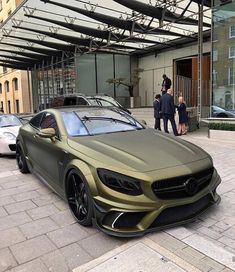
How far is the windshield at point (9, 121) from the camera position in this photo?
29.4 ft

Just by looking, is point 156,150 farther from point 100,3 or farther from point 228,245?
point 100,3

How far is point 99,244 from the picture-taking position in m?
3.05

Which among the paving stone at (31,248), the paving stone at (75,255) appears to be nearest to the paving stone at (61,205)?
the paving stone at (31,248)

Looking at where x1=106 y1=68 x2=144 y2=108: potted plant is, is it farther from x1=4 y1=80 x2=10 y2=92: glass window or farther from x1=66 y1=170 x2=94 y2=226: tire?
x1=66 y1=170 x2=94 y2=226: tire

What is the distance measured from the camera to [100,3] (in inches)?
477

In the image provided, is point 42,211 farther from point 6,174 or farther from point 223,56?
point 223,56

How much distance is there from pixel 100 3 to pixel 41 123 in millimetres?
8688

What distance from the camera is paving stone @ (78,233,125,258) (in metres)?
2.92

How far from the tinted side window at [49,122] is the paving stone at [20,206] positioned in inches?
44.5

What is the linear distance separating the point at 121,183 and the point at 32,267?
44.6 inches

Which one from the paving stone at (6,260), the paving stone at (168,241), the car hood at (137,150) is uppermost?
the car hood at (137,150)

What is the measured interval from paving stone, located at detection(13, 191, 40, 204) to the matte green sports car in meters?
0.51

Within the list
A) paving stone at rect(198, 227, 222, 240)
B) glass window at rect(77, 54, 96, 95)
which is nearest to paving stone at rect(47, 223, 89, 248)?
paving stone at rect(198, 227, 222, 240)

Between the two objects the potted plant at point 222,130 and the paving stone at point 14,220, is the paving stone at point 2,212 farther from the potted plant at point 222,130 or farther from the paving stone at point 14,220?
the potted plant at point 222,130
